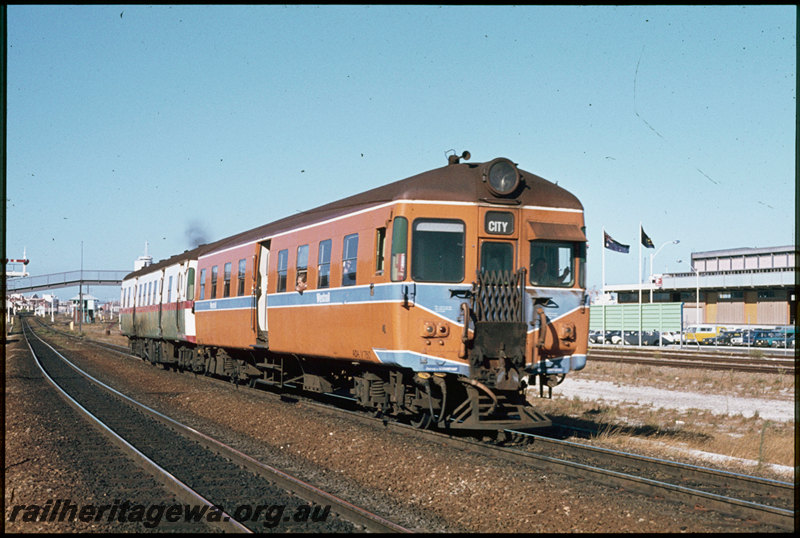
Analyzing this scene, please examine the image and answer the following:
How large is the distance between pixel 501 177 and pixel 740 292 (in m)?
68.9

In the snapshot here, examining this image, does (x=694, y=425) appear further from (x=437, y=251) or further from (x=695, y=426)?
(x=437, y=251)

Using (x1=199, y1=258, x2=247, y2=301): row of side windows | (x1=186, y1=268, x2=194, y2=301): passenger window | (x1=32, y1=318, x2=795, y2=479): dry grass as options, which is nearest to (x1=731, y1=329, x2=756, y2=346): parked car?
(x1=32, y1=318, x2=795, y2=479): dry grass

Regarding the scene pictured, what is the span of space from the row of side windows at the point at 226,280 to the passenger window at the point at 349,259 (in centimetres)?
599

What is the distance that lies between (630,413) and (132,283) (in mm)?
24735

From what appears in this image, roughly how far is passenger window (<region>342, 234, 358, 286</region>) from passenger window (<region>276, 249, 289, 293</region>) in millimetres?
3075

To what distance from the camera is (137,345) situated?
3391 centimetres

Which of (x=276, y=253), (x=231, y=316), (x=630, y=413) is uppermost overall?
(x=276, y=253)

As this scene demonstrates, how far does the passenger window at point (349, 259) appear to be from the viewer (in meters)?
12.3

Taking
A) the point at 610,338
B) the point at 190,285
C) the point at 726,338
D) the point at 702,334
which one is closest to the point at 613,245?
the point at 610,338

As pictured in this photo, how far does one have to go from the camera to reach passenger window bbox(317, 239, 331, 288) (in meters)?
13.4

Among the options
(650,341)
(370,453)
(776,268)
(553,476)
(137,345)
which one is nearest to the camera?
(553,476)

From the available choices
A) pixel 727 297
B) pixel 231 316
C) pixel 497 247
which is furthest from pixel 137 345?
pixel 727 297

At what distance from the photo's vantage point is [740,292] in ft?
238

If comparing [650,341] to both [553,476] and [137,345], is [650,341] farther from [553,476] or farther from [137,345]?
[553,476]
